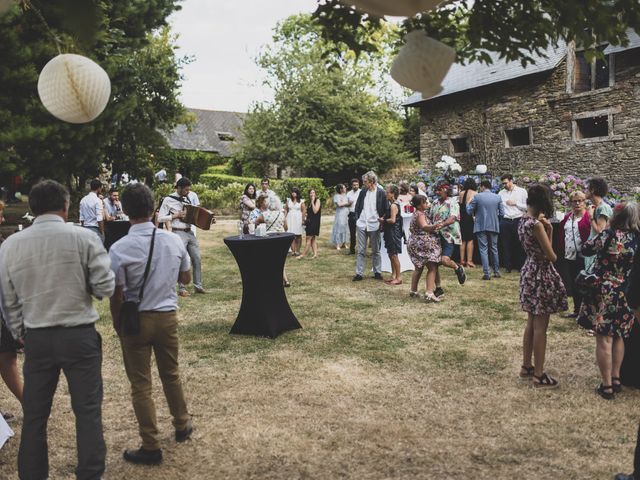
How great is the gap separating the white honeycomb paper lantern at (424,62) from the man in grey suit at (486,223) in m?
7.96

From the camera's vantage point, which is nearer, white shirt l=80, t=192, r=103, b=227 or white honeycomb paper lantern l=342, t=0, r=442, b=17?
white honeycomb paper lantern l=342, t=0, r=442, b=17

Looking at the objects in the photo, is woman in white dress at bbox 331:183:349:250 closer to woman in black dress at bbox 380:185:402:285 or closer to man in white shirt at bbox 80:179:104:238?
woman in black dress at bbox 380:185:402:285

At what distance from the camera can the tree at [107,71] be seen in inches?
57.7

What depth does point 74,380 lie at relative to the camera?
288cm

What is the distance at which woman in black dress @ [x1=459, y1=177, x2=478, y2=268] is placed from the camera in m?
10.6

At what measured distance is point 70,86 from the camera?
2.17 m

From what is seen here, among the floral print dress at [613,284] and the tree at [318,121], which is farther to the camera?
the tree at [318,121]

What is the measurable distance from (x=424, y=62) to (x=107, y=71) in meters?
8.74

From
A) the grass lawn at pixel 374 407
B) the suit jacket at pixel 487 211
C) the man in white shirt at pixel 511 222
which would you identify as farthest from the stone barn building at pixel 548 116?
the grass lawn at pixel 374 407

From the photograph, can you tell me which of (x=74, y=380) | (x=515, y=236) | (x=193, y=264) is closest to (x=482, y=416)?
(x=74, y=380)

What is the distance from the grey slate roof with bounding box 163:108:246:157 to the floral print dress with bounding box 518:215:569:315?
136 feet

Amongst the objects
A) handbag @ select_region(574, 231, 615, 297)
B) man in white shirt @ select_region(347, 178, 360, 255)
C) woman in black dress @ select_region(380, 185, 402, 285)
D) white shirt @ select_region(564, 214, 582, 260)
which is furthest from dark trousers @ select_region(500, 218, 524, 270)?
handbag @ select_region(574, 231, 615, 297)

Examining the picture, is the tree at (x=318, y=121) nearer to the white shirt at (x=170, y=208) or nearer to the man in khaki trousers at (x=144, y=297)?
the white shirt at (x=170, y=208)

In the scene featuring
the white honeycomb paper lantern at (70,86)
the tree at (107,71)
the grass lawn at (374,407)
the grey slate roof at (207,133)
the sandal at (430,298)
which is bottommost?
the grass lawn at (374,407)
